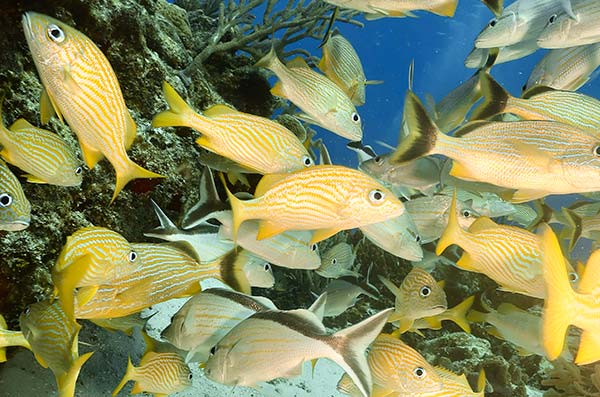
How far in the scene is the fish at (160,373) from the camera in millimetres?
2539

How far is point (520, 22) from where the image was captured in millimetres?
2916

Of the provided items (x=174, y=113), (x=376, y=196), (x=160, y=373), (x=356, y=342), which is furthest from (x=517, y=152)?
(x=160, y=373)

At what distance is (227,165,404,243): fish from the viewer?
197 centimetres

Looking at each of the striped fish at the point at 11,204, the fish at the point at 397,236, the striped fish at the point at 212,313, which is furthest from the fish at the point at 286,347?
the striped fish at the point at 11,204

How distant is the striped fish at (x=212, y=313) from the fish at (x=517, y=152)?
1.11 m

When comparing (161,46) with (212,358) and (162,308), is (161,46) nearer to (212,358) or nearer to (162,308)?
(162,308)

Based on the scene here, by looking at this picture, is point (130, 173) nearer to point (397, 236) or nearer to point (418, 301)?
point (397, 236)

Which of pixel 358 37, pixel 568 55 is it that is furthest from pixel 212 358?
pixel 358 37

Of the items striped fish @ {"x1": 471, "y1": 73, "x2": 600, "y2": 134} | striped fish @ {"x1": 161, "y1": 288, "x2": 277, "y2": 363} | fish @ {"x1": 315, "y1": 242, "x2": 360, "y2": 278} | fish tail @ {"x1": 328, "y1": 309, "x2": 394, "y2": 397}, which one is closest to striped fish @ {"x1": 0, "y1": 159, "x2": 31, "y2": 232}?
striped fish @ {"x1": 161, "y1": 288, "x2": 277, "y2": 363}

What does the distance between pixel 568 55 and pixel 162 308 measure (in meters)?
3.95

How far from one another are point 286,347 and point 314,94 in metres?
1.48

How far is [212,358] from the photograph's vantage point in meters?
2.15

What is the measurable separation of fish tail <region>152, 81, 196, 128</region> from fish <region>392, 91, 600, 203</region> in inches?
40.4

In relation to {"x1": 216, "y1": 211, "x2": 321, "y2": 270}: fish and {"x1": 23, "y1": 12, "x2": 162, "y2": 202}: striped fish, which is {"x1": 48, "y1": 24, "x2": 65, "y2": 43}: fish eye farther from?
{"x1": 216, "y1": 211, "x2": 321, "y2": 270}: fish
